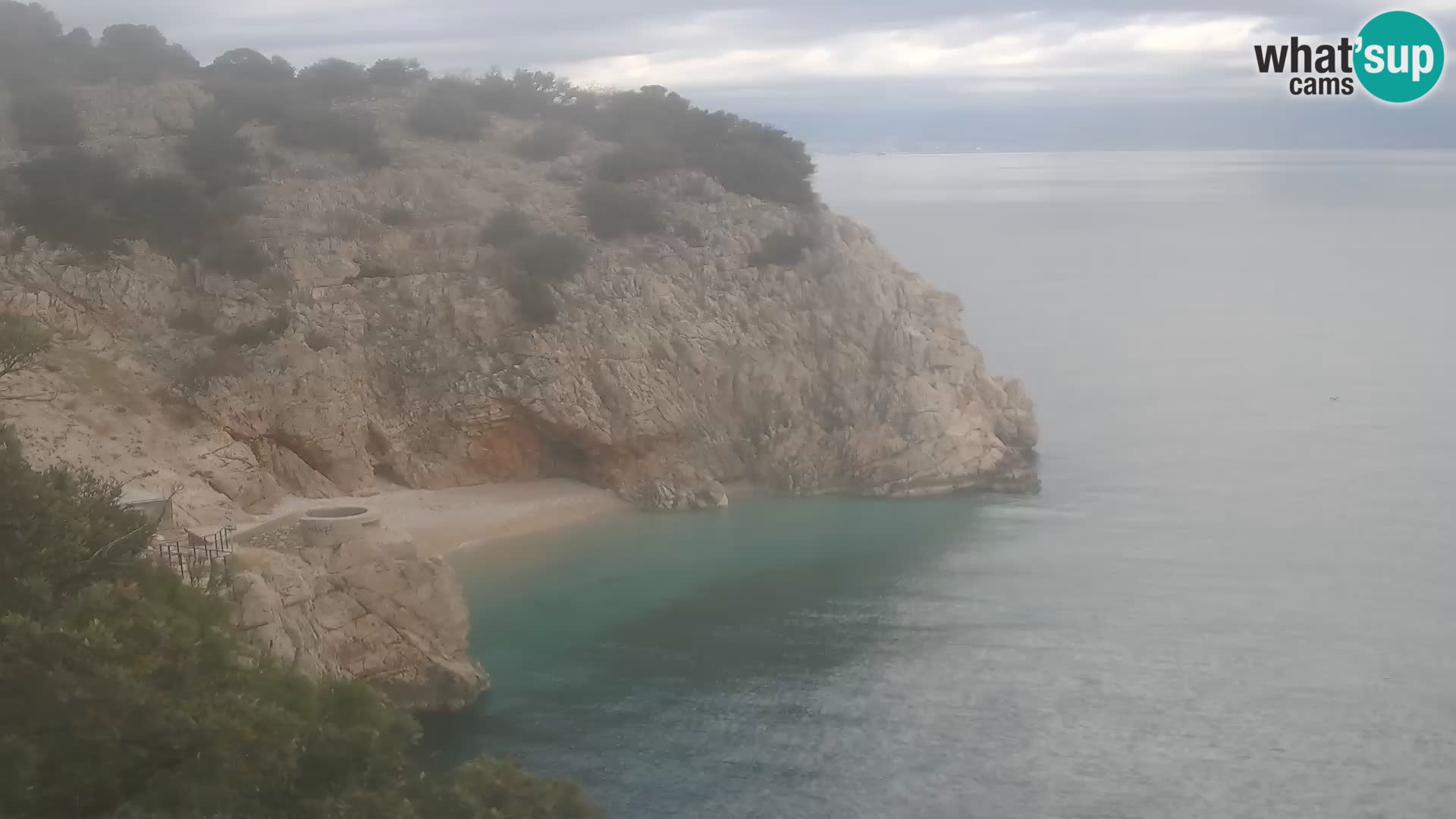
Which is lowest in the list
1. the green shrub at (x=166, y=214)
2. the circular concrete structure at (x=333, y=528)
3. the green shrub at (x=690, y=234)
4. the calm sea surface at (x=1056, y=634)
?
the calm sea surface at (x=1056, y=634)

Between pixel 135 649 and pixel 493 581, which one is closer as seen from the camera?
pixel 135 649

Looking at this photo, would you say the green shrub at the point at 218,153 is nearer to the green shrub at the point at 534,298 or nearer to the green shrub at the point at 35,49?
the green shrub at the point at 35,49

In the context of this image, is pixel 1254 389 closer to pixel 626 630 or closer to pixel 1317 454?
pixel 1317 454

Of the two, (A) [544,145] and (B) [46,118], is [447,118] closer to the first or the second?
(A) [544,145]

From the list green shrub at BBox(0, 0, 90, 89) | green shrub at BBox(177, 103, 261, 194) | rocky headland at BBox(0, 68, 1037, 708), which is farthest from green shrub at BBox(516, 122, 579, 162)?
green shrub at BBox(0, 0, 90, 89)

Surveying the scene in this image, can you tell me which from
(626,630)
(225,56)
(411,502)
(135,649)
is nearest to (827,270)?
(411,502)

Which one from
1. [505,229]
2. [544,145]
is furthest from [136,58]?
[505,229]

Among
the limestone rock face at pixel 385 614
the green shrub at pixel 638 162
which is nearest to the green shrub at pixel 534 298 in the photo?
the green shrub at pixel 638 162
